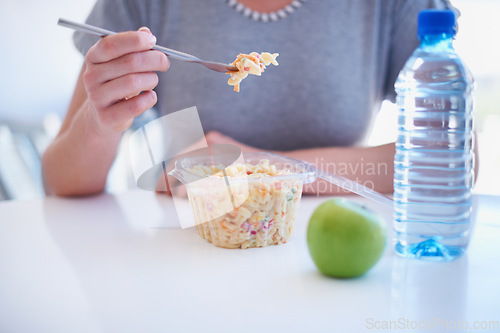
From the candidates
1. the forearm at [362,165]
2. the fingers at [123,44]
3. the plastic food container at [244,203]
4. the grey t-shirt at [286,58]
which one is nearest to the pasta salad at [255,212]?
the plastic food container at [244,203]

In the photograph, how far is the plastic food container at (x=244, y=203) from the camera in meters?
0.73

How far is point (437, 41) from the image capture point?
2.15ft

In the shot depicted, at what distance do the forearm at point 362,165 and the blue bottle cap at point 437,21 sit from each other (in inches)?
23.5

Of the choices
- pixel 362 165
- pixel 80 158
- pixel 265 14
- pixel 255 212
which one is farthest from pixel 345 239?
pixel 265 14

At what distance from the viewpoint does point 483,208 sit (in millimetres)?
1063

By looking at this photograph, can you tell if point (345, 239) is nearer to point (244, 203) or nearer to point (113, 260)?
point (244, 203)

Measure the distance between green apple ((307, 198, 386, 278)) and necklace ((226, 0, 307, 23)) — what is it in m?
0.90

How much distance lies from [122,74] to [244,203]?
31 centimetres

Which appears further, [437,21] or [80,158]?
[80,158]

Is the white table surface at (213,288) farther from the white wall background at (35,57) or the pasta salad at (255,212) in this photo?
the white wall background at (35,57)

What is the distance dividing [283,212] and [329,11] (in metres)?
0.89

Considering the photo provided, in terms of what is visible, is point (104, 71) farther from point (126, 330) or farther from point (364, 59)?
point (364, 59)

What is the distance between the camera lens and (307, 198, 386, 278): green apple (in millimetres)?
607

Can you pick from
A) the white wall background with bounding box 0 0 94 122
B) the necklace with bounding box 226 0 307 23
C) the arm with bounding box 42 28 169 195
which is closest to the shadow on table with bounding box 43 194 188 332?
the arm with bounding box 42 28 169 195
